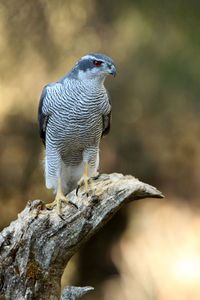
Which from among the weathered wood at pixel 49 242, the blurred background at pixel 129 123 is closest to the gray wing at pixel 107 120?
the weathered wood at pixel 49 242

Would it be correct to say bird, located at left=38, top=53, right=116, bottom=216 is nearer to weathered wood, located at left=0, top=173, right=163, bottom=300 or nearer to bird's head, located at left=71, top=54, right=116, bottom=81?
bird's head, located at left=71, top=54, right=116, bottom=81

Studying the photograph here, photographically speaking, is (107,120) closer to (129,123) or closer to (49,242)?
(49,242)

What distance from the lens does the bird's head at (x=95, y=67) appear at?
344 centimetres

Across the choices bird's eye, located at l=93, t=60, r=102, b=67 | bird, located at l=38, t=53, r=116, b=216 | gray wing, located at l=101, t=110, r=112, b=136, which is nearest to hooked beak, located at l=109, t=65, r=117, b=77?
bird, located at l=38, t=53, r=116, b=216

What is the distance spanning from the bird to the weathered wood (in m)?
0.22

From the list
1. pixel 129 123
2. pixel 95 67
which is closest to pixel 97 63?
pixel 95 67

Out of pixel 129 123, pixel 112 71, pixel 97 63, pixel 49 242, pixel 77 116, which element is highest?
pixel 129 123

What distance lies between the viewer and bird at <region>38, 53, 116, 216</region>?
3.59m

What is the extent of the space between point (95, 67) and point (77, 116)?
1.54ft

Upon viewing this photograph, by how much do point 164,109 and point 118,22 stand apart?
150cm

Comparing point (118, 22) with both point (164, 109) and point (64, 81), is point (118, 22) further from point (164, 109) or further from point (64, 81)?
point (64, 81)

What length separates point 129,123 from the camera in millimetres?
5988

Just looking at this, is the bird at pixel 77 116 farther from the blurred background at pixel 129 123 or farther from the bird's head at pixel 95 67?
the blurred background at pixel 129 123

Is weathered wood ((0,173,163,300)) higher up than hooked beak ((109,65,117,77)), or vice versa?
hooked beak ((109,65,117,77))
